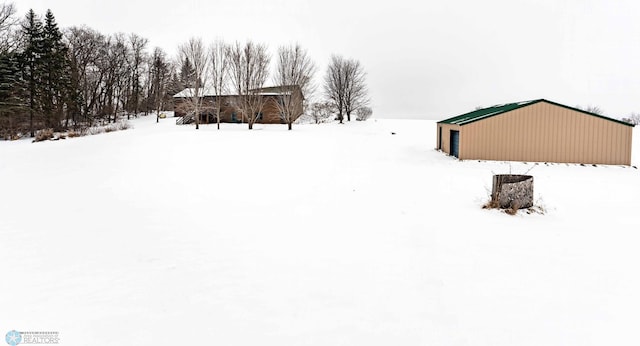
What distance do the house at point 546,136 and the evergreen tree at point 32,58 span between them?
39508mm

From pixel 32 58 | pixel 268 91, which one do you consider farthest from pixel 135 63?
pixel 268 91

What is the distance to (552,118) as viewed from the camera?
17.6 meters

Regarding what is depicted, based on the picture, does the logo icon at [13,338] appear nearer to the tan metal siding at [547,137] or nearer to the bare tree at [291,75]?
the tan metal siding at [547,137]

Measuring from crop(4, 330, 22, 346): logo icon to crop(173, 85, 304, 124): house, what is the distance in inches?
1172

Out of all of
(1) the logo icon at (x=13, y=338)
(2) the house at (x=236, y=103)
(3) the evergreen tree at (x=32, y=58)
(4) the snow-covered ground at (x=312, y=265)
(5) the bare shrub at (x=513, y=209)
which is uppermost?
(3) the evergreen tree at (x=32, y=58)

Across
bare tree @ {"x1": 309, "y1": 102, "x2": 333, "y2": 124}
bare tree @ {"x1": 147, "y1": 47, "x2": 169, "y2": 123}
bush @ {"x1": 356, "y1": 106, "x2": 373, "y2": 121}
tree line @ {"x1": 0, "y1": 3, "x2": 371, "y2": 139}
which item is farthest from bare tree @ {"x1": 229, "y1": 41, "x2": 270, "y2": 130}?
bare tree @ {"x1": 147, "y1": 47, "x2": 169, "y2": 123}

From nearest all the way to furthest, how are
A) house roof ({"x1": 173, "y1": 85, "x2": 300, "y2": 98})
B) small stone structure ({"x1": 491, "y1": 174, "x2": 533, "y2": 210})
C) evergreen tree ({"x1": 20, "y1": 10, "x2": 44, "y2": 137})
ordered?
small stone structure ({"x1": 491, "y1": 174, "x2": 533, "y2": 210}), house roof ({"x1": 173, "y1": 85, "x2": 300, "y2": 98}), evergreen tree ({"x1": 20, "y1": 10, "x2": 44, "y2": 137})

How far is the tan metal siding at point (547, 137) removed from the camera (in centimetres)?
1753

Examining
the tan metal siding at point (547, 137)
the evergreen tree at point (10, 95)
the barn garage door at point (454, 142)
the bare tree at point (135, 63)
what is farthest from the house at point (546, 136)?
the bare tree at point (135, 63)

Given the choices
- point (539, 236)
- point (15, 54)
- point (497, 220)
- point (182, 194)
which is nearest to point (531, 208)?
point (497, 220)

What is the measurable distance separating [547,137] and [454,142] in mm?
4449

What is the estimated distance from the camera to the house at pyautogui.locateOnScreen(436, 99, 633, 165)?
57.5 feet

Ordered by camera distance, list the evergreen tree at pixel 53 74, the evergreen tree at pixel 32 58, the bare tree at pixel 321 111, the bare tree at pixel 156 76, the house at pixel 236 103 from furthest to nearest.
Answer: the bare tree at pixel 156 76 → the bare tree at pixel 321 111 → the evergreen tree at pixel 53 74 → the evergreen tree at pixel 32 58 → the house at pixel 236 103

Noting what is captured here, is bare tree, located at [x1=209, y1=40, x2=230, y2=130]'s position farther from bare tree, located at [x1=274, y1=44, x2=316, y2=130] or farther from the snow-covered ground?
the snow-covered ground
